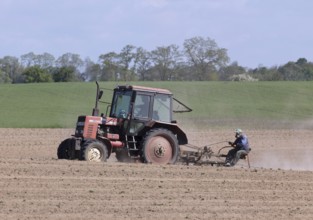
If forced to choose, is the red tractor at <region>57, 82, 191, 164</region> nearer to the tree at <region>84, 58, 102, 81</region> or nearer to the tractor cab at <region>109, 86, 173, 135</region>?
the tractor cab at <region>109, 86, 173, 135</region>

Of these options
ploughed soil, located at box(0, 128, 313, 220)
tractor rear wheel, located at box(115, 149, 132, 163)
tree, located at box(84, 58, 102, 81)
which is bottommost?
ploughed soil, located at box(0, 128, 313, 220)

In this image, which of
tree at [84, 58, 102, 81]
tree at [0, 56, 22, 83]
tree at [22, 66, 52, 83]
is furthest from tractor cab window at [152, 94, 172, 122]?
tree at [0, 56, 22, 83]

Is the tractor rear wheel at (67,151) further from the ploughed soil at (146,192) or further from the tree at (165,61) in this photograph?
the tree at (165,61)

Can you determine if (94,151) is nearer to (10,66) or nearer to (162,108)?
(162,108)

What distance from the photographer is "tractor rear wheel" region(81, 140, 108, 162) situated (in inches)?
727

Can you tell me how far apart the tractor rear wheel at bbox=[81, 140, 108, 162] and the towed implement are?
2cm

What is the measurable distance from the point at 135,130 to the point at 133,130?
0.05m

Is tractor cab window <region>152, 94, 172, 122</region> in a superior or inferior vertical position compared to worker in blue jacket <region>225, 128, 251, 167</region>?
superior

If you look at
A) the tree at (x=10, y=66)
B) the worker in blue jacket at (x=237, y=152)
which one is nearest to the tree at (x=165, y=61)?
the tree at (x=10, y=66)

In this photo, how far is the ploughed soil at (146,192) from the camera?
12156 mm

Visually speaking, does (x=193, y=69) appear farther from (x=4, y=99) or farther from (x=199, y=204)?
(x=199, y=204)

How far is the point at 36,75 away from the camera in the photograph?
78.6 meters

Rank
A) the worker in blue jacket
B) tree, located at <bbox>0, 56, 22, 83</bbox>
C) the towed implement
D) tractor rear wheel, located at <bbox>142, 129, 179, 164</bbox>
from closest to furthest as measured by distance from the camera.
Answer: the towed implement
tractor rear wheel, located at <bbox>142, 129, 179, 164</bbox>
the worker in blue jacket
tree, located at <bbox>0, 56, 22, 83</bbox>

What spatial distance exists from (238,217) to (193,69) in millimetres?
71526
